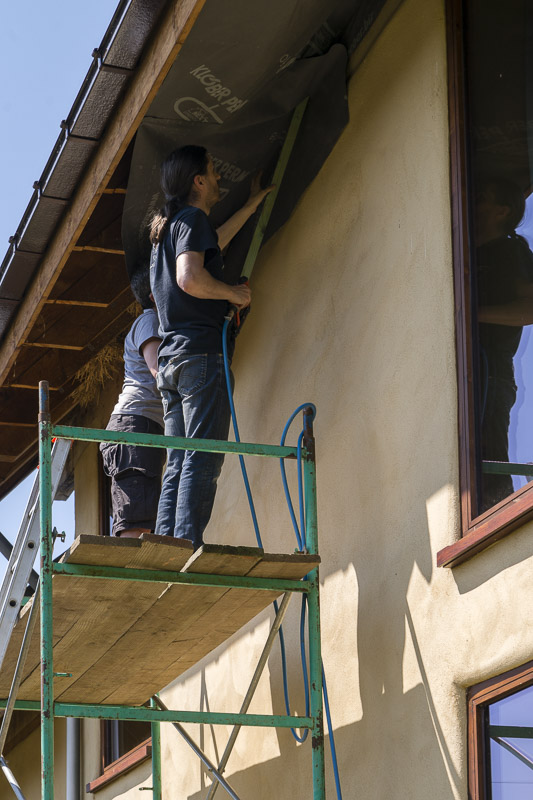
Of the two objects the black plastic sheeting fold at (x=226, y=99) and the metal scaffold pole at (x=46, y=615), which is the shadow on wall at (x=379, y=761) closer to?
the metal scaffold pole at (x=46, y=615)

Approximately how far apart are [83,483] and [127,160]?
14.2 feet

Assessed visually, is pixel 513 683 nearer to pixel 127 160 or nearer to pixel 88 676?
pixel 88 676

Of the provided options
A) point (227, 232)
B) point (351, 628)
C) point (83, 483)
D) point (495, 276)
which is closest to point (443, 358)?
point (495, 276)

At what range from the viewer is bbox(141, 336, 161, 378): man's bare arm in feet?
20.6

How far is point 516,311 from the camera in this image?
175 inches

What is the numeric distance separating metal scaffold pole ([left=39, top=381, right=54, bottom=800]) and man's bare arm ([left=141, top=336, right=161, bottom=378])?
1.45 meters

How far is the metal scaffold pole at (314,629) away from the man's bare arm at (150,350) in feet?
4.29

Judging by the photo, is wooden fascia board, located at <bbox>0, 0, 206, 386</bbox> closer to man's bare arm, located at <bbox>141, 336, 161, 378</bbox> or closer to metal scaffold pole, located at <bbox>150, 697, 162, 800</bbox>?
man's bare arm, located at <bbox>141, 336, 161, 378</bbox>

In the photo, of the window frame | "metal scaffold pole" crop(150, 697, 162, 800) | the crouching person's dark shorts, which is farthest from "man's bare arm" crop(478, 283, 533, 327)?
the window frame

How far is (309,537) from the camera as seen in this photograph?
4.99 meters

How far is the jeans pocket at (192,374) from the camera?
Answer: 5527 mm

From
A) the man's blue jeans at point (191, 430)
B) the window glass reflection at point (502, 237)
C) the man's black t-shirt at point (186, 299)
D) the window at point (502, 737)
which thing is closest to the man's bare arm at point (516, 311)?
the window glass reflection at point (502, 237)

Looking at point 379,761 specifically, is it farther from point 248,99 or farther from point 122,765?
point 122,765

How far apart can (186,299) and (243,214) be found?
909 millimetres
